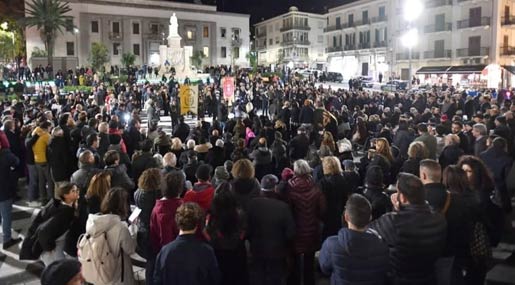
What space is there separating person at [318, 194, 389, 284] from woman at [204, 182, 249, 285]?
1.14 meters

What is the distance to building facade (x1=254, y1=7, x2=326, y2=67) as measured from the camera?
75.4 metres

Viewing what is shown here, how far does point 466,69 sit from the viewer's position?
3950cm

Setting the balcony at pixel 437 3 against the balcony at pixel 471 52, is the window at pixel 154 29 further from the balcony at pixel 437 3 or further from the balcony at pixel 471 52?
the balcony at pixel 471 52

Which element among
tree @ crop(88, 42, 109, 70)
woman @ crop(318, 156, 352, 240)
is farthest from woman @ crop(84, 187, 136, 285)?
tree @ crop(88, 42, 109, 70)

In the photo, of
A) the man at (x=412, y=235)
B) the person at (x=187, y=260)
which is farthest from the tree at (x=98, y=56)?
the man at (x=412, y=235)

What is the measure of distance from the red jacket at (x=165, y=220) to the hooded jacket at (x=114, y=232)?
397 millimetres

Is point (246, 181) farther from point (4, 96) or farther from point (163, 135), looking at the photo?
point (4, 96)

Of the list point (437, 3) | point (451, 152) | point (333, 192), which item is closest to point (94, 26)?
point (437, 3)

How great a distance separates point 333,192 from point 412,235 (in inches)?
76.1

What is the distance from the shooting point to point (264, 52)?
85.7 metres

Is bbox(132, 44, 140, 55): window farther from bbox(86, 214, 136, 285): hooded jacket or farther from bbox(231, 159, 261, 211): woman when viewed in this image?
bbox(86, 214, 136, 285): hooded jacket

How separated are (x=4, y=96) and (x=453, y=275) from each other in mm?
27816

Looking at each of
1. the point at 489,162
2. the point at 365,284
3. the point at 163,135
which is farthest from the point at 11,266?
the point at 489,162

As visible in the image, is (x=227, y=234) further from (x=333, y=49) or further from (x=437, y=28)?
(x=333, y=49)
